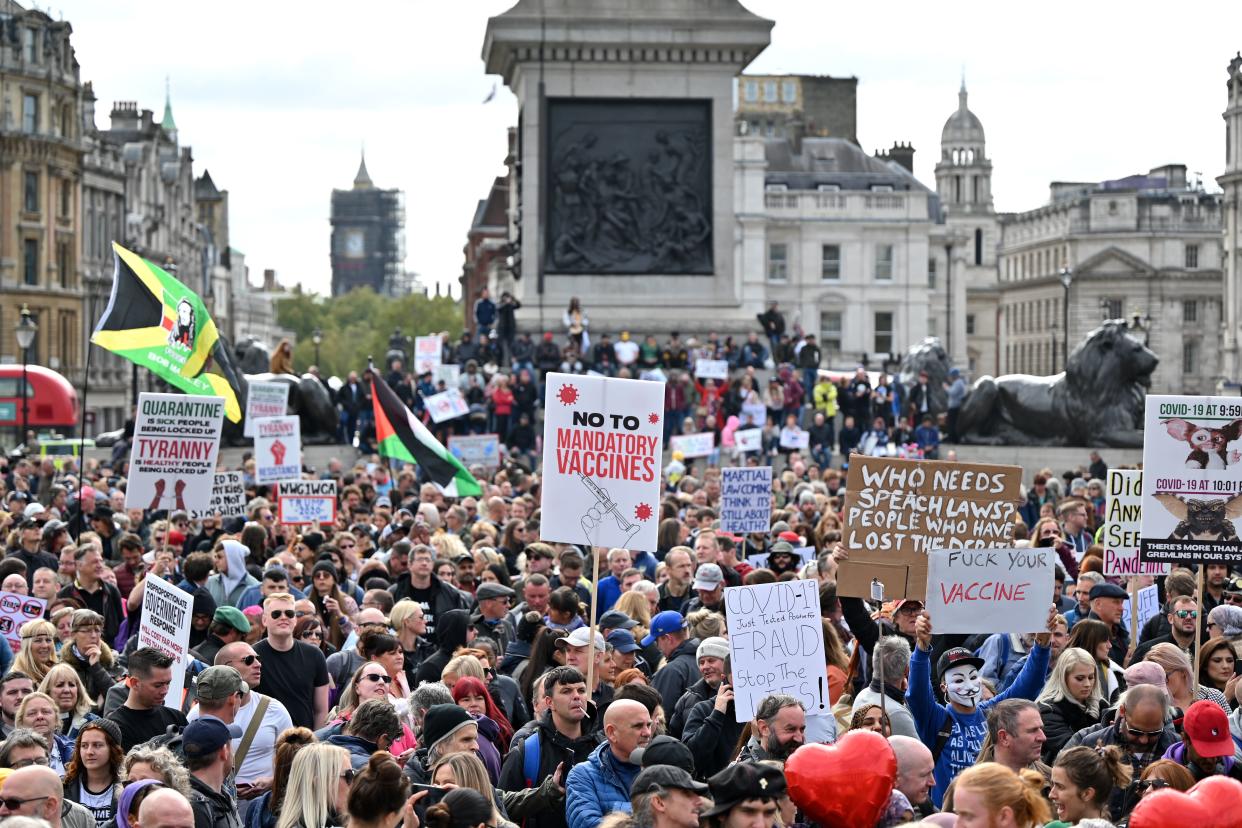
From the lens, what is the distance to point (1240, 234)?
106750mm

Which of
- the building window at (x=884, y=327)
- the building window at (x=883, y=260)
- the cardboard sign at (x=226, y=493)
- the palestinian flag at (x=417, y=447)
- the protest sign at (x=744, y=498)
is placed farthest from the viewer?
the building window at (x=884, y=327)

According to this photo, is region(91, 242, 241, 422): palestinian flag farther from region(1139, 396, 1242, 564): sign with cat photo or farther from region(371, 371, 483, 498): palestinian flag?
region(1139, 396, 1242, 564): sign with cat photo

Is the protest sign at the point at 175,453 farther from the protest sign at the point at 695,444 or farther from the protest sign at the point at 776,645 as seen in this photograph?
the protest sign at the point at 695,444

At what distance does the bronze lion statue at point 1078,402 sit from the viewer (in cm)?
3312

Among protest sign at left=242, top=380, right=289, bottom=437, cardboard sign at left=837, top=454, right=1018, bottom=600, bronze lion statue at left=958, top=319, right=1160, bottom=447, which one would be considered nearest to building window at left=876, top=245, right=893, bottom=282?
bronze lion statue at left=958, top=319, right=1160, bottom=447

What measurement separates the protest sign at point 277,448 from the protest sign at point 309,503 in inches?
122

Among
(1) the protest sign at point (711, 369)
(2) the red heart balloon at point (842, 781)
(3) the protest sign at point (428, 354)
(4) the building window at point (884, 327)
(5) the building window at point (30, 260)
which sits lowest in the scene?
(2) the red heart balloon at point (842, 781)

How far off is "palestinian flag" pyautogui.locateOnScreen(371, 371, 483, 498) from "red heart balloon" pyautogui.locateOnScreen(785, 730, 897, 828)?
1643cm

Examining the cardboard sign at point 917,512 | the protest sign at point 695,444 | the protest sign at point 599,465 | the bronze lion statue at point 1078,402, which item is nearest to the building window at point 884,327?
the bronze lion statue at point 1078,402

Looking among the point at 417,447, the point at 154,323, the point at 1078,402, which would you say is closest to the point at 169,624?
the point at 154,323

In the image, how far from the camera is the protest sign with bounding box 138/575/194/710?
36.4 feet

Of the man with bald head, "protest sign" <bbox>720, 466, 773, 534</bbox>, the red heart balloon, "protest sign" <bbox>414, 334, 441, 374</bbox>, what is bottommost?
the man with bald head

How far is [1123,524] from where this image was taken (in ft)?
46.9

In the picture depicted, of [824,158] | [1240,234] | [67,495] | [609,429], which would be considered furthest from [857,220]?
[609,429]
